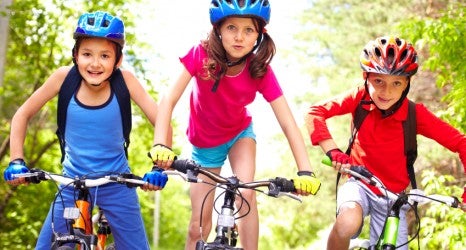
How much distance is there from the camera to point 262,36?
22.2 feet

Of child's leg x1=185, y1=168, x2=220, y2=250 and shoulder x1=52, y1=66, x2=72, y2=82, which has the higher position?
shoulder x1=52, y1=66, x2=72, y2=82

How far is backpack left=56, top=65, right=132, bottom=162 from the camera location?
20.5 ft

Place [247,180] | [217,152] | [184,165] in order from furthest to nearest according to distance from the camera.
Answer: [217,152], [247,180], [184,165]

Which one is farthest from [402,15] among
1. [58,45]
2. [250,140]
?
[250,140]

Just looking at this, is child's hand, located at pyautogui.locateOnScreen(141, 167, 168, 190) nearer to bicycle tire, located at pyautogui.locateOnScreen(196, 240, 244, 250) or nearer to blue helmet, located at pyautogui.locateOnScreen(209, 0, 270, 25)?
bicycle tire, located at pyautogui.locateOnScreen(196, 240, 244, 250)

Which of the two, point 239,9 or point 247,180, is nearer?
point 239,9

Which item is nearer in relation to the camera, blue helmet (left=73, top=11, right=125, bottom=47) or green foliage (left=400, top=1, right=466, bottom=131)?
blue helmet (left=73, top=11, right=125, bottom=47)

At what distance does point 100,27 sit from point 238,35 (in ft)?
3.37

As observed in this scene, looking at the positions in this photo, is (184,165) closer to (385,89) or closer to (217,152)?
(217,152)

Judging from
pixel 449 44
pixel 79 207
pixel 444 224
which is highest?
pixel 449 44

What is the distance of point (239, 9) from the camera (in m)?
6.48

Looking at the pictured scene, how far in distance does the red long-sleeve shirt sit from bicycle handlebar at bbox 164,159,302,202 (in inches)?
51.0

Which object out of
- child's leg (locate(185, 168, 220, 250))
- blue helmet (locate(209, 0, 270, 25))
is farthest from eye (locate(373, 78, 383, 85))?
child's leg (locate(185, 168, 220, 250))

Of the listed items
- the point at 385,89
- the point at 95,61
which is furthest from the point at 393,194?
the point at 95,61
